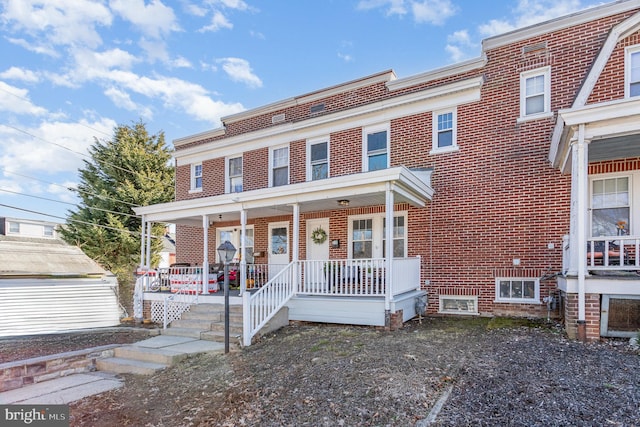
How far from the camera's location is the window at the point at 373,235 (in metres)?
10.3

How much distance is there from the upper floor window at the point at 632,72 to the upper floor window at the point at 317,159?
7.50 meters

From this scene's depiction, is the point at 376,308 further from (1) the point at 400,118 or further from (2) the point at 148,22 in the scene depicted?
(2) the point at 148,22

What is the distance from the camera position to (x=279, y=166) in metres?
12.8

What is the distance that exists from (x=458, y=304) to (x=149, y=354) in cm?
729

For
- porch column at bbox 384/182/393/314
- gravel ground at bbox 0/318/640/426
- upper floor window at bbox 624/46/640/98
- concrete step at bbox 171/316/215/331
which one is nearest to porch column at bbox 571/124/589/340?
gravel ground at bbox 0/318/640/426

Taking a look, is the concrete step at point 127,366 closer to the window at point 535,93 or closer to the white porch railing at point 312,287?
the white porch railing at point 312,287

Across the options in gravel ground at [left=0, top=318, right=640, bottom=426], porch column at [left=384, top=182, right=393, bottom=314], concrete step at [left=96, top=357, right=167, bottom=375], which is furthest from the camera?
porch column at [left=384, top=182, right=393, bottom=314]

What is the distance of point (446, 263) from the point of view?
9.58 metres

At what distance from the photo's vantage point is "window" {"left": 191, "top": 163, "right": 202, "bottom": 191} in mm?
14711

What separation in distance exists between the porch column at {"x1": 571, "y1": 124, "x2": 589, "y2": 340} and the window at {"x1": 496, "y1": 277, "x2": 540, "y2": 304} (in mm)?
2597

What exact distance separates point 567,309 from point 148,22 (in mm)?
14515

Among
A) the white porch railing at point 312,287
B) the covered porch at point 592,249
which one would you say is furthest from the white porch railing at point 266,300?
the covered porch at point 592,249

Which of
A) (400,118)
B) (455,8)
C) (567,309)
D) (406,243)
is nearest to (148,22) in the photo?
(400,118)

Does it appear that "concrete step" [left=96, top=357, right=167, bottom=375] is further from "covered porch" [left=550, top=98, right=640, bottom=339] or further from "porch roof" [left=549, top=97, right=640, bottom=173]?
"porch roof" [left=549, top=97, right=640, bottom=173]
